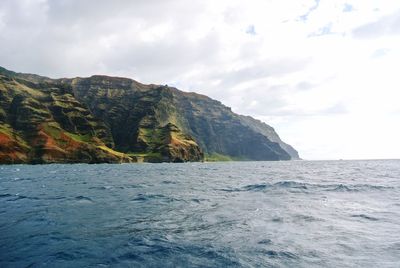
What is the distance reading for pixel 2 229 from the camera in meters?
20.5

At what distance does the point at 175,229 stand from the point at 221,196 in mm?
16821

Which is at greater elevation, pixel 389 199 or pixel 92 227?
pixel 389 199

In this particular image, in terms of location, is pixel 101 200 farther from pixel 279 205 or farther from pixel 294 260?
pixel 294 260

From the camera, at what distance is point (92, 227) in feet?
68.5

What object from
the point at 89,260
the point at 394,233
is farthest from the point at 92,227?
the point at 394,233

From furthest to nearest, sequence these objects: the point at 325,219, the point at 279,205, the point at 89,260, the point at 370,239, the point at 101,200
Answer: the point at 101,200
the point at 279,205
the point at 325,219
the point at 370,239
the point at 89,260

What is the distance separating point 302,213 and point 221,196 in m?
12.1

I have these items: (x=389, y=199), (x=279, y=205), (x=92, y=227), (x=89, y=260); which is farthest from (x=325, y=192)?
(x=89, y=260)

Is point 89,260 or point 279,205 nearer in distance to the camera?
point 89,260

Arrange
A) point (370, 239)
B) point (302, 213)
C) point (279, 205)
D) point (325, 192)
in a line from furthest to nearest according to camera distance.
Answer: point (325, 192)
point (279, 205)
point (302, 213)
point (370, 239)

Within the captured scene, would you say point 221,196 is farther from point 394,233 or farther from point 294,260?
point 294,260

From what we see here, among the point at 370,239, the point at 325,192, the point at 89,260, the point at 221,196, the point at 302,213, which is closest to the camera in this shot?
the point at 89,260

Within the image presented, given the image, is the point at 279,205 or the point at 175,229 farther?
the point at 279,205

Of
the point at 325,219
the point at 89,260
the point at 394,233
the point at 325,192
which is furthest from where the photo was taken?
the point at 325,192
